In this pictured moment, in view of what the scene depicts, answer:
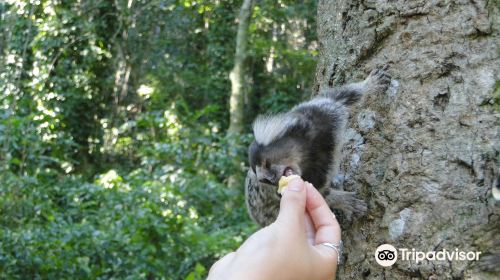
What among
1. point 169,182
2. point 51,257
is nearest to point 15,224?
point 51,257

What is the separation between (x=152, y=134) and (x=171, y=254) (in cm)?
539

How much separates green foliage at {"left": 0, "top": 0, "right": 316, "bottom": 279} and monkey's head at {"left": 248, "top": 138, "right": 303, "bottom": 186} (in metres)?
1.72

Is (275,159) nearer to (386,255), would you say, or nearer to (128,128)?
(386,255)

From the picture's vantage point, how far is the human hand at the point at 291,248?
4.62 feet

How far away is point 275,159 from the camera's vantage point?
260 centimetres

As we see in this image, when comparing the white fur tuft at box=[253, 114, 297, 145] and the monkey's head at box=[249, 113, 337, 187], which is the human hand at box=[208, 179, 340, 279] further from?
the white fur tuft at box=[253, 114, 297, 145]

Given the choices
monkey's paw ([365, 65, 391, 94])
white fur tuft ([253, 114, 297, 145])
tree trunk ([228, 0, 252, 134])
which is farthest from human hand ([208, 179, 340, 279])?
tree trunk ([228, 0, 252, 134])

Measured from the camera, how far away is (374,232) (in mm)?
1901

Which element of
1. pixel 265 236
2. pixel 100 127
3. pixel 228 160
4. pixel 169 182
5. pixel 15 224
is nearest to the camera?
pixel 265 236

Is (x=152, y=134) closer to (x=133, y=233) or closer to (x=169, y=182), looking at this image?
(x=169, y=182)

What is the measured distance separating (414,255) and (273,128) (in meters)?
1.11

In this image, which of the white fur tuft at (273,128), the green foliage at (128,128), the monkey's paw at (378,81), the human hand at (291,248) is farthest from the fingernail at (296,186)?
the green foliage at (128,128)

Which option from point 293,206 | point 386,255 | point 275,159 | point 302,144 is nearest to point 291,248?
point 293,206

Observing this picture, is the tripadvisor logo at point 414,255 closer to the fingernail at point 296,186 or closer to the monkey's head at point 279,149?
the fingernail at point 296,186
